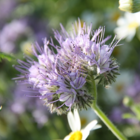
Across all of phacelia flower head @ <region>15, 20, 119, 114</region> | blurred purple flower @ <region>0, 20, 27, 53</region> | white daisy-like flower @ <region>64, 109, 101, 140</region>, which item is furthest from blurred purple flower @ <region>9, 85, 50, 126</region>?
phacelia flower head @ <region>15, 20, 119, 114</region>

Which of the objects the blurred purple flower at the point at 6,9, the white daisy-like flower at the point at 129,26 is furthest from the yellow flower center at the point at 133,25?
the blurred purple flower at the point at 6,9

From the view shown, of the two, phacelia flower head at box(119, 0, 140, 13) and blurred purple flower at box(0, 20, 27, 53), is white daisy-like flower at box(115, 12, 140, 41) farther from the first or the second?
blurred purple flower at box(0, 20, 27, 53)

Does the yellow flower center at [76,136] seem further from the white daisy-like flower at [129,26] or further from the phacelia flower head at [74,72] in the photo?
the white daisy-like flower at [129,26]

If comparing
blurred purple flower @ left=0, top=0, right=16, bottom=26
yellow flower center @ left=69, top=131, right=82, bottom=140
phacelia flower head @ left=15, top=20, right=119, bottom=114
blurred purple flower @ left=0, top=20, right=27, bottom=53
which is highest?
blurred purple flower @ left=0, top=0, right=16, bottom=26

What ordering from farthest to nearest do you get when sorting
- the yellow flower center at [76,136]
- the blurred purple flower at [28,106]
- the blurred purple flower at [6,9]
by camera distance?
1. the blurred purple flower at [6,9]
2. the blurred purple flower at [28,106]
3. the yellow flower center at [76,136]

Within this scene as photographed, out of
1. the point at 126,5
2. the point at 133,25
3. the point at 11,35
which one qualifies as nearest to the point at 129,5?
the point at 126,5

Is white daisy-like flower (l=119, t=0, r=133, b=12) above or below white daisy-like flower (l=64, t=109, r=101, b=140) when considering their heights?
above

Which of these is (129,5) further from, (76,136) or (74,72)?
(76,136)

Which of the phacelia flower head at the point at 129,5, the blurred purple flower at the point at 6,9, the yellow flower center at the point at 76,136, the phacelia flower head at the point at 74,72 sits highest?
the blurred purple flower at the point at 6,9

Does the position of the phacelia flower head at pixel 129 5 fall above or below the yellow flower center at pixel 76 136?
above

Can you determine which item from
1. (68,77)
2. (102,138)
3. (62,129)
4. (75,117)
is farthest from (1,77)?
(68,77)

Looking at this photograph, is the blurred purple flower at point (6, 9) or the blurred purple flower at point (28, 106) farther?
the blurred purple flower at point (6, 9)

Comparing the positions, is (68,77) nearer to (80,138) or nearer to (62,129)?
(80,138)
